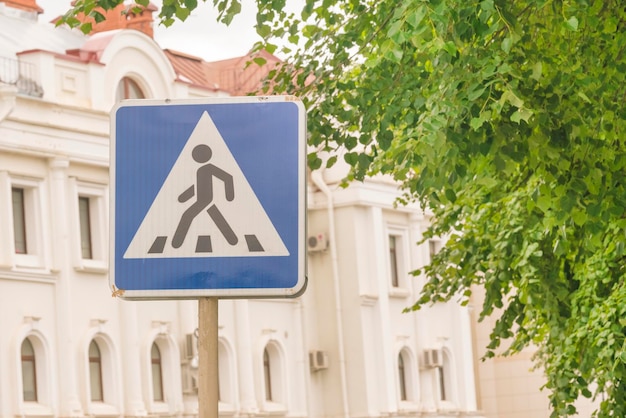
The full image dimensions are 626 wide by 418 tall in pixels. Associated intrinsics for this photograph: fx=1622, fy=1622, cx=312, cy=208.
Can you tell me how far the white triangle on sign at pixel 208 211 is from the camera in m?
4.26

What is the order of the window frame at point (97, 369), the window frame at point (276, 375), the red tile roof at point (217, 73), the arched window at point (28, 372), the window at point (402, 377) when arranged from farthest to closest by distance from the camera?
the window at point (402, 377) < the red tile roof at point (217, 73) < the window frame at point (276, 375) < the window frame at point (97, 369) < the arched window at point (28, 372)

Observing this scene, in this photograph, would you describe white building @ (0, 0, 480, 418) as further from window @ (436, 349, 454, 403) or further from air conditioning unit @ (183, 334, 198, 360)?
window @ (436, 349, 454, 403)

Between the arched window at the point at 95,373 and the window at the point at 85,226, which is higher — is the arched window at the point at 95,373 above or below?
below

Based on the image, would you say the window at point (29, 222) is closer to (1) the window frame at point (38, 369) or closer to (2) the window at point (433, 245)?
(1) the window frame at point (38, 369)

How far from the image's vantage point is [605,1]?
9875 mm

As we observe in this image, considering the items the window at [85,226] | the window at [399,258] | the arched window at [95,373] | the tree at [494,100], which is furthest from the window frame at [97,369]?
the tree at [494,100]

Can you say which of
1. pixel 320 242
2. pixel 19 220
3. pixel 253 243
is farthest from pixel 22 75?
pixel 253 243

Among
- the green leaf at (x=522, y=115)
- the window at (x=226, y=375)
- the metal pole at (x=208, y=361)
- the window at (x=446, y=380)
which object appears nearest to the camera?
the metal pole at (x=208, y=361)

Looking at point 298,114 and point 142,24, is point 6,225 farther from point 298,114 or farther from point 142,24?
point 298,114

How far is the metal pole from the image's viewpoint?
4184 mm

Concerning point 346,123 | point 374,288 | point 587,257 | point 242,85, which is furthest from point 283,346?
point 346,123

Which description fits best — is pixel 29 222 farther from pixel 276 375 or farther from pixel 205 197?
pixel 205 197

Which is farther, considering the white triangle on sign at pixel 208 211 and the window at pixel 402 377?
the window at pixel 402 377

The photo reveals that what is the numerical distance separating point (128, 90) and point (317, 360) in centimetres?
794
